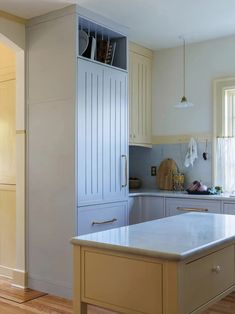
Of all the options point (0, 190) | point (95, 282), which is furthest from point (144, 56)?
point (95, 282)

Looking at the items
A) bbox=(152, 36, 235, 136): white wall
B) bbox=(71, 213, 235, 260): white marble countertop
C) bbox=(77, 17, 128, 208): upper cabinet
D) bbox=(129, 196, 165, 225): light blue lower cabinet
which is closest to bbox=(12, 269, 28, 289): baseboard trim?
bbox=(77, 17, 128, 208): upper cabinet

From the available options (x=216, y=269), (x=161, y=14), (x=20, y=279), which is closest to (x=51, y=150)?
(x=20, y=279)

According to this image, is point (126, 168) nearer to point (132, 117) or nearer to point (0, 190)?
point (132, 117)

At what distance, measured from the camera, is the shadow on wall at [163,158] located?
4.44 meters

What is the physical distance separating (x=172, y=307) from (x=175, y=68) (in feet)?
11.8

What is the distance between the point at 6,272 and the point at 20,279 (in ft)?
1.15

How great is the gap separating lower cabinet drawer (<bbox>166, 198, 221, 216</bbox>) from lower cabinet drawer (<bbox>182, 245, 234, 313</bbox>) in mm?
1877

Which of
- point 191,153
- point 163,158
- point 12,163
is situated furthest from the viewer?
point 163,158

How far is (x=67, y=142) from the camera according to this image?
11.4ft

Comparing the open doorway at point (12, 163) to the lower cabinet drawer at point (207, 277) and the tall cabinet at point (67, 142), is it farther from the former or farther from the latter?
the lower cabinet drawer at point (207, 277)

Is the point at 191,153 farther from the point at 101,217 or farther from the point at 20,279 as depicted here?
the point at 20,279

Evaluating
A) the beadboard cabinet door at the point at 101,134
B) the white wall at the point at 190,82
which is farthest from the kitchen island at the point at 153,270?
the white wall at the point at 190,82

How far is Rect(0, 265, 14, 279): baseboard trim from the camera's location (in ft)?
13.3

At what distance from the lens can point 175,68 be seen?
4.67m
